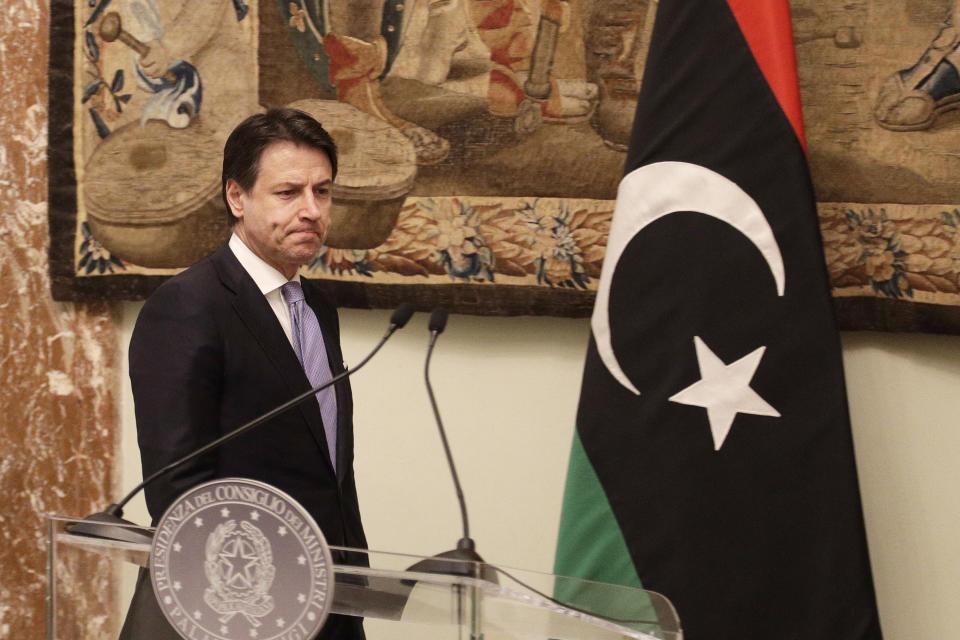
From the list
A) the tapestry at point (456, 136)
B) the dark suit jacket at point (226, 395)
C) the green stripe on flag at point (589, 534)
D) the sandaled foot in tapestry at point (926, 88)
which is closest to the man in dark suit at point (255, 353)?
the dark suit jacket at point (226, 395)

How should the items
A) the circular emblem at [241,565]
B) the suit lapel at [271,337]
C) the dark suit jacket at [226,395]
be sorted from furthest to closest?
the suit lapel at [271,337]
the dark suit jacket at [226,395]
the circular emblem at [241,565]

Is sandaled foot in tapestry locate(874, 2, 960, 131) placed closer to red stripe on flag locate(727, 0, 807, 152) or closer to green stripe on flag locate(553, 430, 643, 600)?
red stripe on flag locate(727, 0, 807, 152)

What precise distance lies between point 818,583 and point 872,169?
100 centimetres

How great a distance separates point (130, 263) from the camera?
3104mm

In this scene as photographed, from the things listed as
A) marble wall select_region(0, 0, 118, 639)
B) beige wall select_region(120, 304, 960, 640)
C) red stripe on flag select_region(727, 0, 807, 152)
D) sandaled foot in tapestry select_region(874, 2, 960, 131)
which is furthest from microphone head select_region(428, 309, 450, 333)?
marble wall select_region(0, 0, 118, 639)

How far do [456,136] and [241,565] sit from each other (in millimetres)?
1802

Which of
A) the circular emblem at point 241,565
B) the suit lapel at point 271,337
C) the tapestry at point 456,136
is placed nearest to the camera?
the circular emblem at point 241,565

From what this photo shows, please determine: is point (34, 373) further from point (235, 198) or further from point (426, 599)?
point (426, 599)

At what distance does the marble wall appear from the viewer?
10.5ft

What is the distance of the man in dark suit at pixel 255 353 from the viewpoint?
1.71m

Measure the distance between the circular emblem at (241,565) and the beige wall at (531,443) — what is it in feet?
5.60

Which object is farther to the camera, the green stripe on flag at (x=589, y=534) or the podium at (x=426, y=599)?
the green stripe on flag at (x=589, y=534)

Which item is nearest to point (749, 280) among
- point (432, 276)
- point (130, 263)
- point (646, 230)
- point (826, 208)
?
point (646, 230)

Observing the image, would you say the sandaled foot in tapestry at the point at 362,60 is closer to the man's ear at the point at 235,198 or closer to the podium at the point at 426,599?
the man's ear at the point at 235,198
